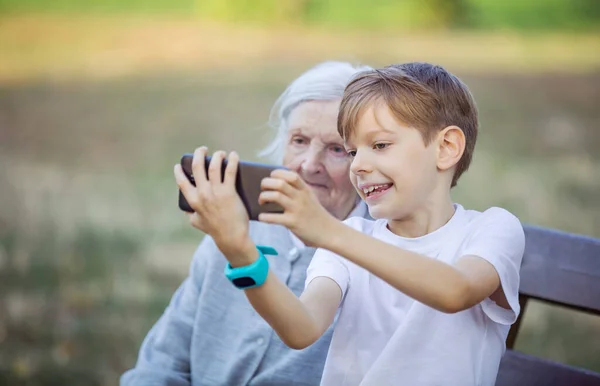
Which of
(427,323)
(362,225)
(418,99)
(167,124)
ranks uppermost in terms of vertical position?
(418,99)

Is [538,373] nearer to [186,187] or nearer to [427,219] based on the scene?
[427,219]

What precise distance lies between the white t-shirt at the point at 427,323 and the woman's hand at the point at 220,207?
1.29 ft

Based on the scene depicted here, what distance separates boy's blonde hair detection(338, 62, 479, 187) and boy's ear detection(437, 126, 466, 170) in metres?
0.02

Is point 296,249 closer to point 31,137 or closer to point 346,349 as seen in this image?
point 346,349

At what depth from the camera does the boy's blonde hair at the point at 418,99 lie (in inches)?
63.7

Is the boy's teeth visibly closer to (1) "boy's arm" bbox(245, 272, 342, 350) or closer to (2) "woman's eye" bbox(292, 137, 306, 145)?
(1) "boy's arm" bbox(245, 272, 342, 350)

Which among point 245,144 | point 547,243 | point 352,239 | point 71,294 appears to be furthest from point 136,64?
point 352,239

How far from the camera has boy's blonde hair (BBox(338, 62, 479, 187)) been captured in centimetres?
162

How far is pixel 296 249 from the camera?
2.22 meters

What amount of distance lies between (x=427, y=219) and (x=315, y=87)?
0.70 metres

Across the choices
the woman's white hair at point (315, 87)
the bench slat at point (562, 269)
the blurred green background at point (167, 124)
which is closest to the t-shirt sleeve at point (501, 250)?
the bench slat at point (562, 269)

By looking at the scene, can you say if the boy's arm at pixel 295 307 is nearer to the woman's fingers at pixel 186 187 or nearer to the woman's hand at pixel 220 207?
the woman's hand at pixel 220 207

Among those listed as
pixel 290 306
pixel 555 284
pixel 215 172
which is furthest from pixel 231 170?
pixel 555 284

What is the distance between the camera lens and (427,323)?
162 cm
